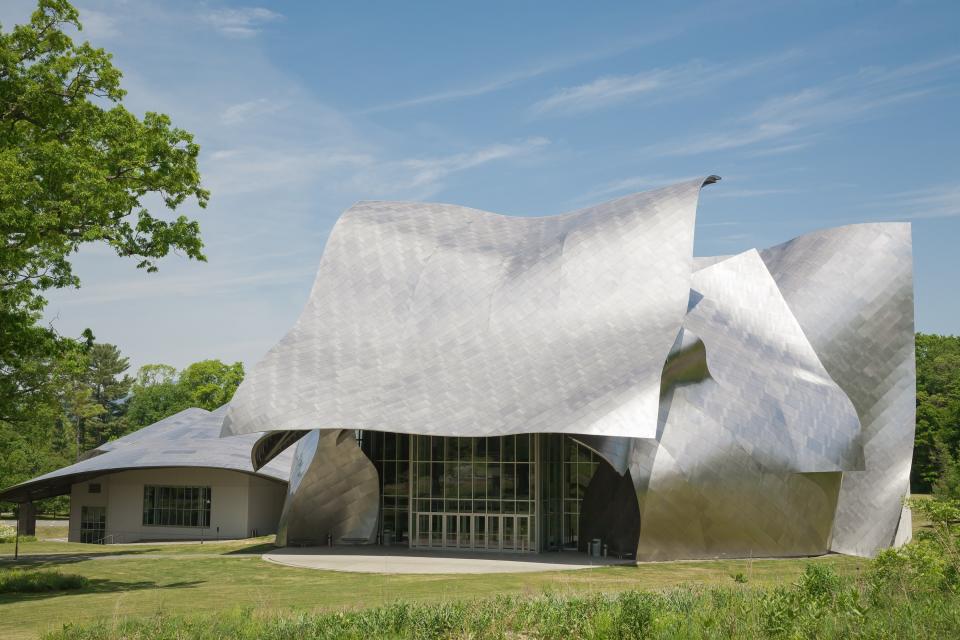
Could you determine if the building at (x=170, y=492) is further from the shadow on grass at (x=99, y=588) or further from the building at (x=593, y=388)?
the shadow on grass at (x=99, y=588)

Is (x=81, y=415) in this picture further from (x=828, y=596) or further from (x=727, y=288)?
(x=828, y=596)

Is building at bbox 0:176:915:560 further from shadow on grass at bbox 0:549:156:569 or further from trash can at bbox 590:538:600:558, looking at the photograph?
shadow on grass at bbox 0:549:156:569

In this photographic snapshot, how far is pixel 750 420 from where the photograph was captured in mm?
33531

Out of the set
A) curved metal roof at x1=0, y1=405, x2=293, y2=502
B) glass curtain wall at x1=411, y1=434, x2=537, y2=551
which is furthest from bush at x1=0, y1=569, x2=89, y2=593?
curved metal roof at x1=0, y1=405, x2=293, y2=502

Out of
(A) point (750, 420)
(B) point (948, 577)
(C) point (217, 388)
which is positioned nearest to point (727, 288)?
(A) point (750, 420)

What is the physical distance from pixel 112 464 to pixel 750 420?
111ft

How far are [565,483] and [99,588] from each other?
19575mm

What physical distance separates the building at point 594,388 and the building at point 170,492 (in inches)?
395

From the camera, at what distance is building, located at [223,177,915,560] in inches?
1278

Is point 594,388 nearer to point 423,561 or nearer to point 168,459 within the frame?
point 423,561

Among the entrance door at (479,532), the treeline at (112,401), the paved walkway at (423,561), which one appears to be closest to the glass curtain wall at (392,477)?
the paved walkway at (423,561)

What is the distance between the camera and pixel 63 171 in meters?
24.3

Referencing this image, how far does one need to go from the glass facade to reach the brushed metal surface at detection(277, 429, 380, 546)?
221cm

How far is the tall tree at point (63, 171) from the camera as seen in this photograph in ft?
79.1
